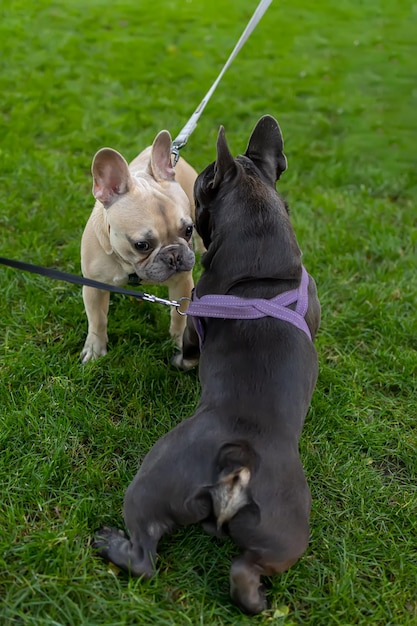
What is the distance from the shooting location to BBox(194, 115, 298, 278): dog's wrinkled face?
9.50ft

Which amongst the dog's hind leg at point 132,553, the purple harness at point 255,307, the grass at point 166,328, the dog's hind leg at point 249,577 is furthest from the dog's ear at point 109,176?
the dog's hind leg at point 249,577

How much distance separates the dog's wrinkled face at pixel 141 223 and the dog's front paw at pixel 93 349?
654 millimetres

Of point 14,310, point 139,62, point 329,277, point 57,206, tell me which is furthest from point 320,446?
point 139,62

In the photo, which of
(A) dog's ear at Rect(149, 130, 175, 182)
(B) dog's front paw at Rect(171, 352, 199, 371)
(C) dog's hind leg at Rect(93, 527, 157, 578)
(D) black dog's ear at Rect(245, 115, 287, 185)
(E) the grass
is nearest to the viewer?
(C) dog's hind leg at Rect(93, 527, 157, 578)

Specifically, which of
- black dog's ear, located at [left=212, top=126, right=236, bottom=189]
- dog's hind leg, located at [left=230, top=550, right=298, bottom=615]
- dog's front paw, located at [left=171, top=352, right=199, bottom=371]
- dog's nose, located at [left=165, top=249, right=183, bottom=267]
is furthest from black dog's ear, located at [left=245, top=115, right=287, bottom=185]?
dog's hind leg, located at [left=230, top=550, right=298, bottom=615]

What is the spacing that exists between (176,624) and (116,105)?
5563mm

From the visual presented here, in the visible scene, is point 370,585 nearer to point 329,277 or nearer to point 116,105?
point 329,277

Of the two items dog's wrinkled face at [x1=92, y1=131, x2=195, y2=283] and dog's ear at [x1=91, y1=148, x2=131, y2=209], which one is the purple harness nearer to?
dog's wrinkled face at [x1=92, y1=131, x2=195, y2=283]

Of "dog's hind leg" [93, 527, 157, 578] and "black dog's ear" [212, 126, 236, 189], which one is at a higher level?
"black dog's ear" [212, 126, 236, 189]

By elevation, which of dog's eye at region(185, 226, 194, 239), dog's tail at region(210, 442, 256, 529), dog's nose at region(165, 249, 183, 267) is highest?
dog's eye at region(185, 226, 194, 239)

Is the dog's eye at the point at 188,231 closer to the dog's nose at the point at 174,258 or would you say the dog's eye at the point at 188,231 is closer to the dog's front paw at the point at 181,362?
the dog's nose at the point at 174,258

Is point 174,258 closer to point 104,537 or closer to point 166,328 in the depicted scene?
point 166,328

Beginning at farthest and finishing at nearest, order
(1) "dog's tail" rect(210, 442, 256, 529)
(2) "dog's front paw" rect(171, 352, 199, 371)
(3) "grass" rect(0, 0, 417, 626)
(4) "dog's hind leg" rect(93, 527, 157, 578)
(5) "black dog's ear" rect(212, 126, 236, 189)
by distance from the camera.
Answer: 1. (2) "dog's front paw" rect(171, 352, 199, 371)
2. (5) "black dog's ear" rect(212, 126, 236, 189)
3. (3) "grass" rect(0, 0, 417, 626)
4. (4) "dog's hind leg" rect(93, 527, 157, 578)
5. (1) "dog's tail" rect(210, 442, 256, 529)

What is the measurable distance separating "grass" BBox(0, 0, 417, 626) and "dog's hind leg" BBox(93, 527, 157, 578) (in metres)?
0.06
